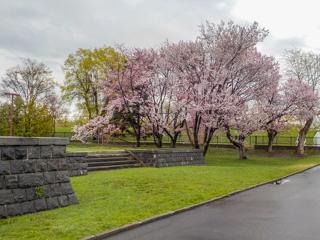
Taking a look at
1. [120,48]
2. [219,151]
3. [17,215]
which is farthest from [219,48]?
[17,215]

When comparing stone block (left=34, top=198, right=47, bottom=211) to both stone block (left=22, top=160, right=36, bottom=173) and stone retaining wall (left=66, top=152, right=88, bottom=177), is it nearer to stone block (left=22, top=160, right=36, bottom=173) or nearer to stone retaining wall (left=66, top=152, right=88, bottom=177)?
stone block (left=22, top=160, right=36, bottom=173)

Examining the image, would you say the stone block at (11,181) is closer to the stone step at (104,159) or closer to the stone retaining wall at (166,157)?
the stone step at (104,159)

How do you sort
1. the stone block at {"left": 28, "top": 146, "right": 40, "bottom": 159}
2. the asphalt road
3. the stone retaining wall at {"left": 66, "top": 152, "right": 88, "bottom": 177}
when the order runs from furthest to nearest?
1. the stone retaining wall at {"left": 66, "top": 152, "right": 88, "bottom": 177}
2. the stone block at {"left": 28, "top": 146, "right": 40, "bottom": 159}
3. the asphalt road

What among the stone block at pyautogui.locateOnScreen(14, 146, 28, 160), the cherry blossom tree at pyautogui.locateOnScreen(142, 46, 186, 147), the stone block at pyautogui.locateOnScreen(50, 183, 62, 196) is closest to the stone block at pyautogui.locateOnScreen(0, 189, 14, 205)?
the stone block at pyautogui.locateOnScreen(14, 146, 28, 160)

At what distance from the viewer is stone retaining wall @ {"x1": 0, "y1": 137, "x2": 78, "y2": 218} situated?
24.8ft

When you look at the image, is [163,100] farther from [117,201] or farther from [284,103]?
[117,201]

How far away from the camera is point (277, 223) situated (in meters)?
7.99

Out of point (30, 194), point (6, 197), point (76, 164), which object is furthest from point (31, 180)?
point (76, 164)

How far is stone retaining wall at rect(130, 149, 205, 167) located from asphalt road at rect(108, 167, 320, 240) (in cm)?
795

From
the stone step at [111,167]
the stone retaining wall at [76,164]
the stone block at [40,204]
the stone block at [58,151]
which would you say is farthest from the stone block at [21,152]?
the stone step at [111,167]

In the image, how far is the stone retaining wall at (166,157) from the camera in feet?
63.5

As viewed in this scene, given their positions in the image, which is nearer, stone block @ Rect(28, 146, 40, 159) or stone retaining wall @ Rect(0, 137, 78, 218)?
stone retaining wall @ Rect(0, 137, 78, 218)

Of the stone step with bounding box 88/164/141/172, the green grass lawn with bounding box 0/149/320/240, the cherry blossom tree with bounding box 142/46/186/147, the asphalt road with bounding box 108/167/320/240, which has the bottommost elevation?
the asphalt road with bounding box 108/167/320/240

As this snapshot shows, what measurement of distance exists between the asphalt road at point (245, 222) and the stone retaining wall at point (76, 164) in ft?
18.6
